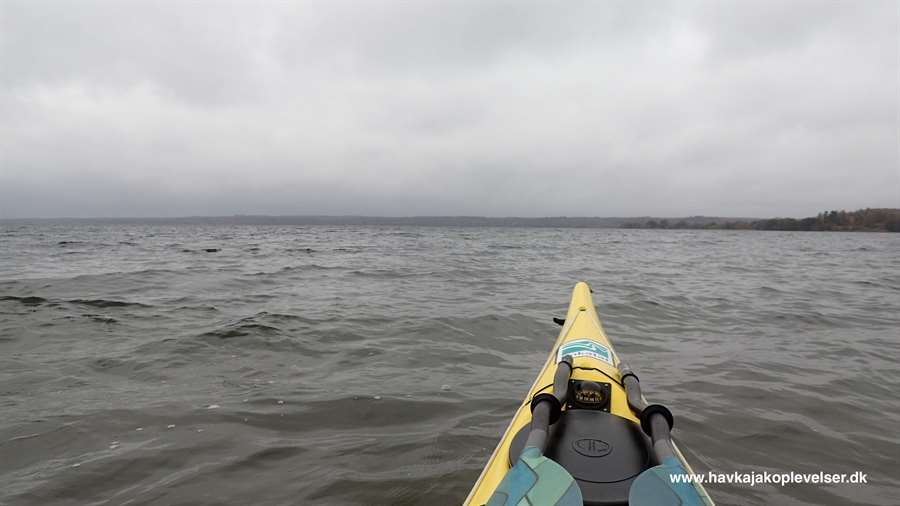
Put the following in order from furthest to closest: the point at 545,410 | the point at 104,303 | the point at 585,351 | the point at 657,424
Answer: the point at 104,303, the point at 585,351, the point at 545,410, the point at 657,424

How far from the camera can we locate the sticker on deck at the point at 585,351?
3.98 meters

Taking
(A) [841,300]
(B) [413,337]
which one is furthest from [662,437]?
(A) [841,300]

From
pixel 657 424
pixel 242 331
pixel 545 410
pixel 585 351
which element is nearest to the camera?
pixel 657 424

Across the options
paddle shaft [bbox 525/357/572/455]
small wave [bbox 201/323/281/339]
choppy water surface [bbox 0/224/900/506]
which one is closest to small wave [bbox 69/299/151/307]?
choppy water surface [bbox 0/224/900/506]

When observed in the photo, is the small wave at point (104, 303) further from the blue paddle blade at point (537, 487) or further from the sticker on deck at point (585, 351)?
the blue paddle blade at point (537, 487)

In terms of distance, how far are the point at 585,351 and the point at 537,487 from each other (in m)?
2.12

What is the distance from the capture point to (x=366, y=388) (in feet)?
18.1

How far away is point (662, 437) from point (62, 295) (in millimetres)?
13589

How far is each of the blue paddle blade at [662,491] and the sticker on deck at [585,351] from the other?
70.7 inches

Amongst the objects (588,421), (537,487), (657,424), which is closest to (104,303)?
(588,421)

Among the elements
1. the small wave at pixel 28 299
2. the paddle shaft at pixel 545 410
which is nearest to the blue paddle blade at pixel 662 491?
the paddle shaft at pixel 545 410

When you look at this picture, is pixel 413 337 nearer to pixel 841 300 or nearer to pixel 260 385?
pixel 260 385

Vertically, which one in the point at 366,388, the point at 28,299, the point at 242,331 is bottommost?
the point at 366,388

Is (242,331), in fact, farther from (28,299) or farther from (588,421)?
(588,421)
